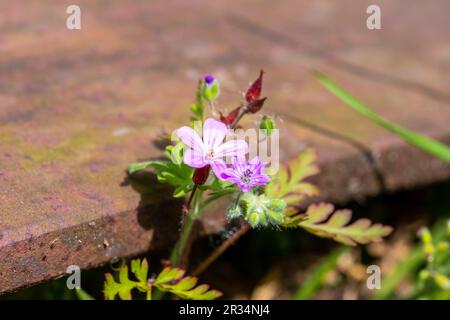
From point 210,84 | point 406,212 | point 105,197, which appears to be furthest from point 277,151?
point 406,212

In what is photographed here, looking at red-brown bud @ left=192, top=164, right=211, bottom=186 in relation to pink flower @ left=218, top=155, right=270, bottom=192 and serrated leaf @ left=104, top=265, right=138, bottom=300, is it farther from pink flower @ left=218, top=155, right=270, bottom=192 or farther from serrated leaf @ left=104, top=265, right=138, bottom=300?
serrated leaf @ left=104, top=265, right=138, bottom=300

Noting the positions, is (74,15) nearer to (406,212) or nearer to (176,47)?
(176,47)

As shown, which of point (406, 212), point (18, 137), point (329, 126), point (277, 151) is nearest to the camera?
point (18, 137)

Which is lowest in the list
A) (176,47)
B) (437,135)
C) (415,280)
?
(415,280)

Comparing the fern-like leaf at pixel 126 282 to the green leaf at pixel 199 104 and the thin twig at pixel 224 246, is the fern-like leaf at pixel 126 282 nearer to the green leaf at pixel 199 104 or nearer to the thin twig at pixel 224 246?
the thin twig at pixel 224 246

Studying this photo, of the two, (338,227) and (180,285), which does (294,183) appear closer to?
(338,227)

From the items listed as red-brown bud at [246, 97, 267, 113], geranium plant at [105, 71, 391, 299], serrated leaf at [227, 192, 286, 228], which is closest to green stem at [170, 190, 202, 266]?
geranium plant at [105, 71, 391, 299]

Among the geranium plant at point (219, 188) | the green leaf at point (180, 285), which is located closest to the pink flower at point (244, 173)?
the geranium plant at point (219, 188)
